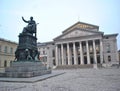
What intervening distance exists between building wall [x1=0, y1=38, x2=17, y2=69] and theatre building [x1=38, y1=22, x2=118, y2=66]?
67.7ft

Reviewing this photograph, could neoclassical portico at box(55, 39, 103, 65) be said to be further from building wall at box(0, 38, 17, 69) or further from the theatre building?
building wall at box(0, 38, 17, 69)

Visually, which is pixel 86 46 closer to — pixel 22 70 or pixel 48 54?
pixel 48 54

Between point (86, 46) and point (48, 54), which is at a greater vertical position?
point (86, 46)

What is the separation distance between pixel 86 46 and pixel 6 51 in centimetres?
2943

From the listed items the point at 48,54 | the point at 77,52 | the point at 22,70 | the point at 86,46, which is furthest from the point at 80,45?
the point at 22,70

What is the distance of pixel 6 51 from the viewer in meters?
37.1

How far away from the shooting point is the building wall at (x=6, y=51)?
35094mm

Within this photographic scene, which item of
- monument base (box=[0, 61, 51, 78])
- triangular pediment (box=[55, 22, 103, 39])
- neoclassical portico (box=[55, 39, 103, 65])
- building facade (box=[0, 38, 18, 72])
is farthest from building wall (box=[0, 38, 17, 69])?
monument base (box=[0, 61, 51, 78])

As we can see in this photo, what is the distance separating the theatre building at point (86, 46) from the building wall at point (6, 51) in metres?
20.6

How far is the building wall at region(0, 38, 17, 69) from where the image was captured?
115 feet

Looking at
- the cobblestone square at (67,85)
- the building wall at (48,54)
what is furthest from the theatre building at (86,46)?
the cobblestone square at (67,85)

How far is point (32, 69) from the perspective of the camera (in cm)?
1289

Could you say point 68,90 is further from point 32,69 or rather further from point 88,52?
point 88,52

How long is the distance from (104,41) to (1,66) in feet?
128
